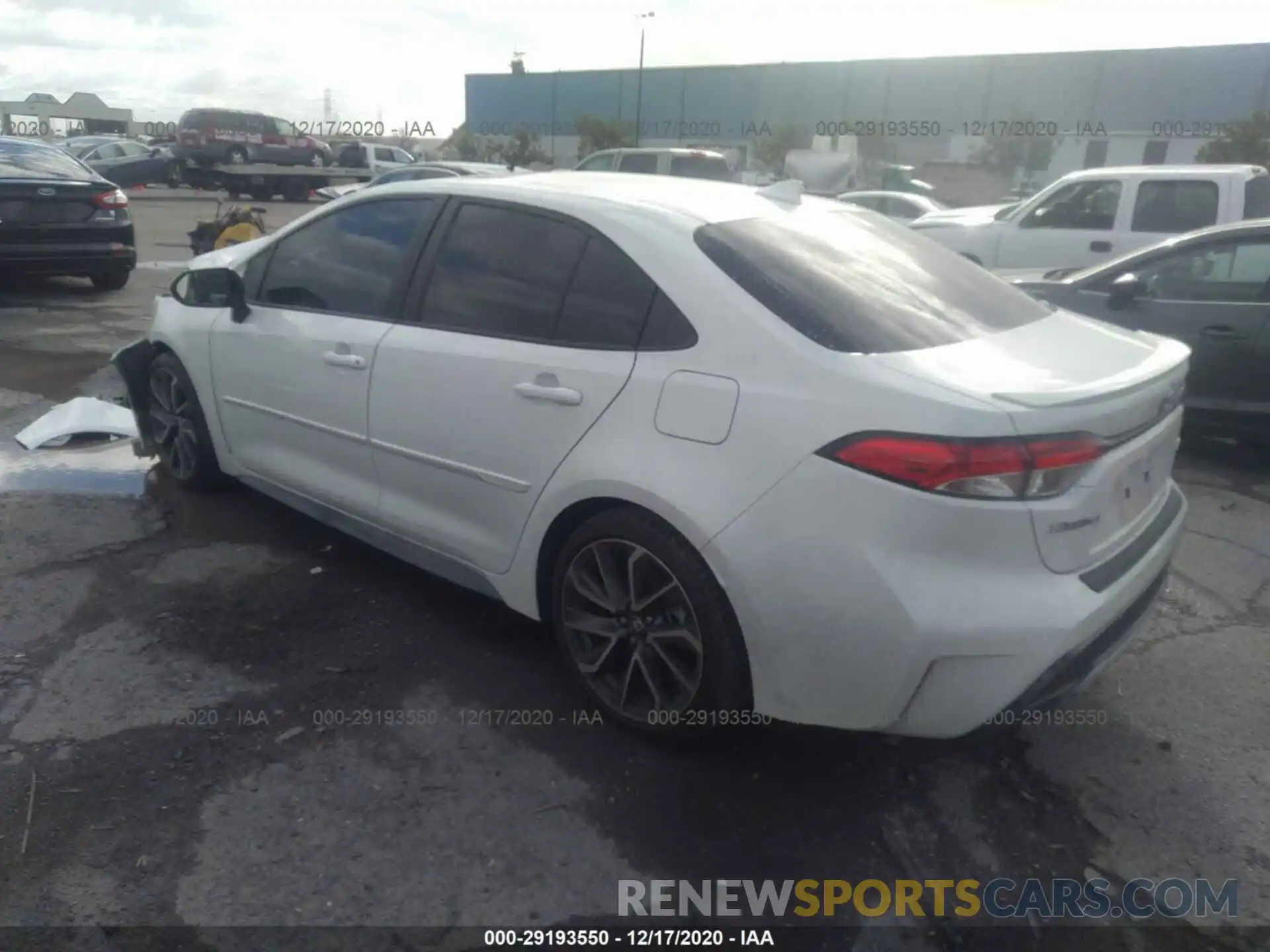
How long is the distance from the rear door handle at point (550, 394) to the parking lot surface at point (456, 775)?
39.4 inches

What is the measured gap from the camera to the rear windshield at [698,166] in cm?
1767

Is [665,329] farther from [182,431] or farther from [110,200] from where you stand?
[110,200]

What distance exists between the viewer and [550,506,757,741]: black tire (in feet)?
8.78

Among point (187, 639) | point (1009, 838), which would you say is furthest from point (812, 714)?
point (187, 639)

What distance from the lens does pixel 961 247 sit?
1012cm

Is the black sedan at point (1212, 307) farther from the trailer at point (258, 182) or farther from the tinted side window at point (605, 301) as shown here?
the trailer at point (258, 182)

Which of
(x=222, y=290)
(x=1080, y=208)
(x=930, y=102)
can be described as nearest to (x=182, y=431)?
(x=222, y=290)

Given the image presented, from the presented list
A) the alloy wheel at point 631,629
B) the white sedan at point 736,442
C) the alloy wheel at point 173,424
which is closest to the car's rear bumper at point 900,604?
the white sedan at point 736,442

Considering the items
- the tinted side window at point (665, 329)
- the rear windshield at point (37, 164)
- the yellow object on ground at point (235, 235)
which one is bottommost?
the yellow object on ground at point (235, 235)

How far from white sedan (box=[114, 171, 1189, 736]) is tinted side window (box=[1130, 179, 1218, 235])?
640cm

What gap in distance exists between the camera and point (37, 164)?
33.3 feet

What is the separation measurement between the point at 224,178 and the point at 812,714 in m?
29.8

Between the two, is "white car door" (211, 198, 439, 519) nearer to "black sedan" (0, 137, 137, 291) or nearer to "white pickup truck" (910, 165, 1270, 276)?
"white pickup truck" (910, 165, 1270, 276)

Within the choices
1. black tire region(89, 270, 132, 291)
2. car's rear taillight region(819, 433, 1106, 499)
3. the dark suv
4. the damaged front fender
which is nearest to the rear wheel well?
car's rear taillight region(819, 433, 1106, 499)
